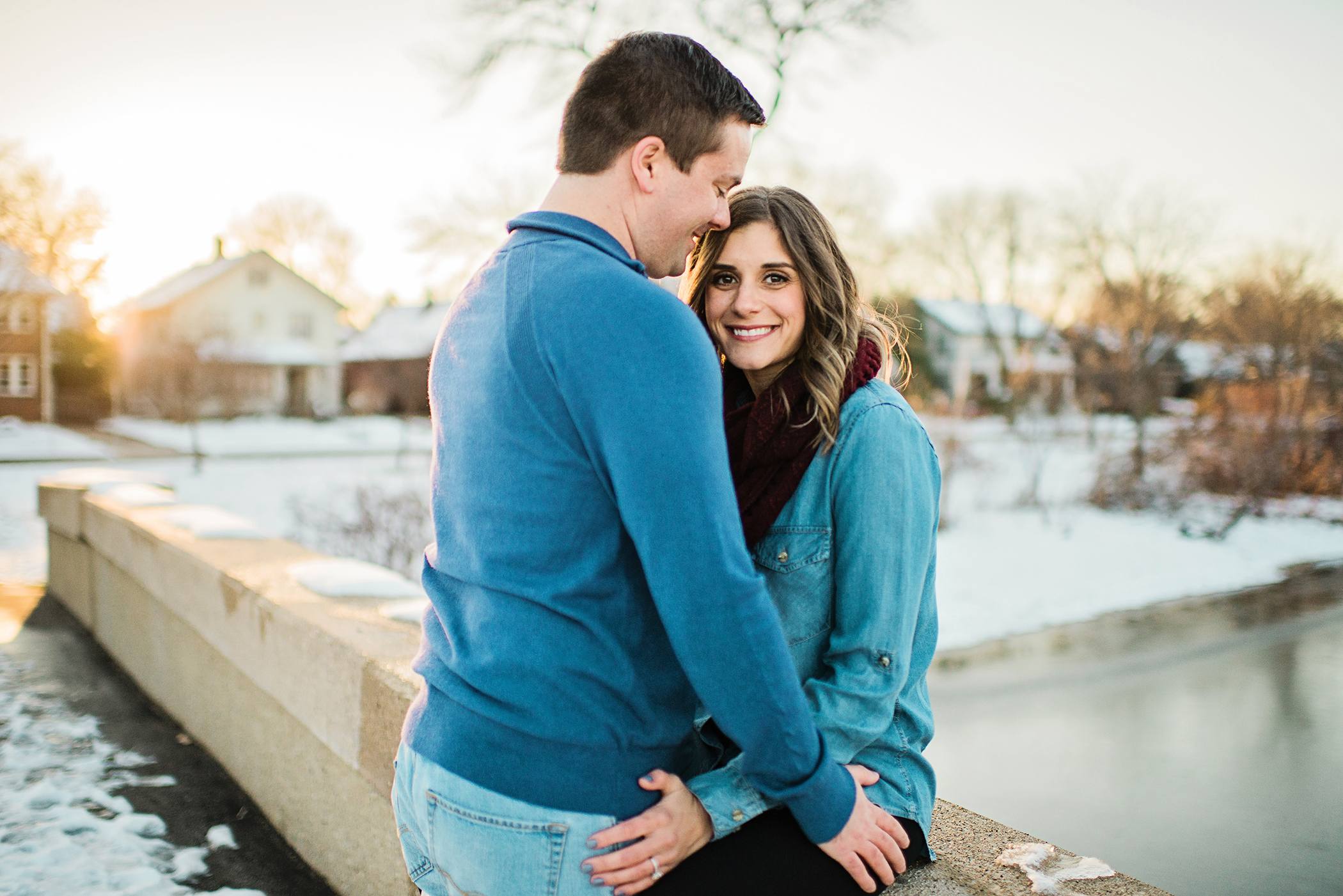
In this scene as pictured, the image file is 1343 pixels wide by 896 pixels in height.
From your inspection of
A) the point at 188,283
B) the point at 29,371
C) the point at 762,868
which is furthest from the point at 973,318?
the point at 762,868

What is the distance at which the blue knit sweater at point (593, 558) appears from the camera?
1139mm

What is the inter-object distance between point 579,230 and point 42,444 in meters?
28.4

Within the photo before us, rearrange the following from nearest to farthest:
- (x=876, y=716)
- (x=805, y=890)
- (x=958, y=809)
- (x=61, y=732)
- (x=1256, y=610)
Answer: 1. (x=805, y=890)
2. (x=876, y=716)
3. (x=958, y=809)
4. (x=61, y=732)
5. (x=1256, y=610)

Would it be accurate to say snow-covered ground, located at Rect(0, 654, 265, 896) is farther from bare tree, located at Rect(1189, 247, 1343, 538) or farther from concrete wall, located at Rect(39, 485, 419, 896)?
bare tree, located at Rect(1189, 247, 1343, 538)

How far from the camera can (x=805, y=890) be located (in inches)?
53.5

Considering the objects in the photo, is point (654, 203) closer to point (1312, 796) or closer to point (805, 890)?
point (805, 890)

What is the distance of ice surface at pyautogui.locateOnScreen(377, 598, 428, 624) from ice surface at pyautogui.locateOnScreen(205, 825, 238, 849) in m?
0.98

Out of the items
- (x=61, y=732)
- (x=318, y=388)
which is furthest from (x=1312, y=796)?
(x=318, y=388)

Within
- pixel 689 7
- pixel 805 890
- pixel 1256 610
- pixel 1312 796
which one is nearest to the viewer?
pixel 805 890

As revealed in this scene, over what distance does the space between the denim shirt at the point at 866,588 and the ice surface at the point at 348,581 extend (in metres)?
2.24

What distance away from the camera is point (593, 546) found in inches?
47.7

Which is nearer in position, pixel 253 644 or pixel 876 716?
pixel 876 716

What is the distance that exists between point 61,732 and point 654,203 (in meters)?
4.28

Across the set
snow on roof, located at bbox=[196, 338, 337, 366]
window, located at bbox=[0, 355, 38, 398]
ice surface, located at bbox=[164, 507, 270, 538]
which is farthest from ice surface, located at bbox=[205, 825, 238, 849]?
window, located at bbox=[0, 355, 38, 398]
